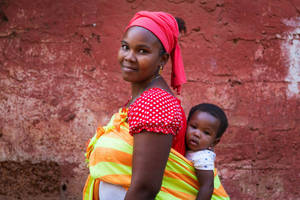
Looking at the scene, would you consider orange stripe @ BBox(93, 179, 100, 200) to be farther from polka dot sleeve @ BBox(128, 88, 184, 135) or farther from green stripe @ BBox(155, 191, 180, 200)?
polka dot sleeve @ BBox(128, 88, 184, 135)

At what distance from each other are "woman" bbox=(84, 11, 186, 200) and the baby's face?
0.09 m

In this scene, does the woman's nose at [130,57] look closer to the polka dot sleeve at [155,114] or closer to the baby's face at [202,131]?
the polka dot sleeve at [155,114]

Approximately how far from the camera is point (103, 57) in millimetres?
3559

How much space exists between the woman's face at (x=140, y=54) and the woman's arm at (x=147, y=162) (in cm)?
35

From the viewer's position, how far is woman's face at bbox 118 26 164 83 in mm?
1587

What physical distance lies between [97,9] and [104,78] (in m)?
0.75

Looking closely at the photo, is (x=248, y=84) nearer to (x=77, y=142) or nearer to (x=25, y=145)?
(x=77, y=142)

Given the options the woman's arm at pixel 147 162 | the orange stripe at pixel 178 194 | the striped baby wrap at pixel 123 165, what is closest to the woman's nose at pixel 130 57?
the striped baby wrap at pixel 123 165

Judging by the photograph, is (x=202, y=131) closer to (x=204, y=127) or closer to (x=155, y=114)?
(x=204, y=127)

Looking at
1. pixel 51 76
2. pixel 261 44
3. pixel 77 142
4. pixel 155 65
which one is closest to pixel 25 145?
pixel 77 142

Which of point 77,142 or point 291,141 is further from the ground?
point 291,141

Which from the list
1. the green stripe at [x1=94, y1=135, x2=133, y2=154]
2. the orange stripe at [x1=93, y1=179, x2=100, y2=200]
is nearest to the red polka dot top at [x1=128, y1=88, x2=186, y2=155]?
the green stripe at [x1=94, y1=135, x2=133, y2=154]

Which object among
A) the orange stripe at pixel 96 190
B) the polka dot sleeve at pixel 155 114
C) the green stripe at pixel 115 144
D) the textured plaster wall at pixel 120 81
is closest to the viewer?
the polka dot sleeve at pixel 155 114

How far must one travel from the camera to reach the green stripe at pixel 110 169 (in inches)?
61.5
